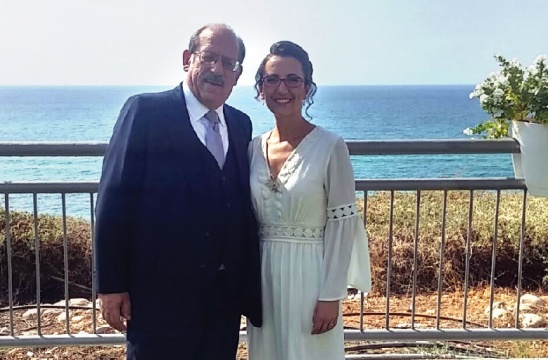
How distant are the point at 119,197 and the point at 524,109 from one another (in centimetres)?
185

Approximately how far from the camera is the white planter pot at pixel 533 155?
2.76 m

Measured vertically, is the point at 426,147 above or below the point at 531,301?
above

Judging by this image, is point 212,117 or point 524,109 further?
point 524,109

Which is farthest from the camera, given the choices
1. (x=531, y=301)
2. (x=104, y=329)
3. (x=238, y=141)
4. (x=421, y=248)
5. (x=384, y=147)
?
(x=421, y=248)

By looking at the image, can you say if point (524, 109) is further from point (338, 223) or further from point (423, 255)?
point (423, 255)

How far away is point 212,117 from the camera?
2191 mm

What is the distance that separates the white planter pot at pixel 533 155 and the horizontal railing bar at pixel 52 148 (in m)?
1.83

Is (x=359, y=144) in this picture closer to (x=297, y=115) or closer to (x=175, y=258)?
(x=297, y=115)

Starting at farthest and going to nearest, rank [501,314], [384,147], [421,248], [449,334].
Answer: [421,248] → [501,314] → [449,334] → [384,147]

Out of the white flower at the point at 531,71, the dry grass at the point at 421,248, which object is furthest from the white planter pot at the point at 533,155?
the dry grass at the point at 421,248

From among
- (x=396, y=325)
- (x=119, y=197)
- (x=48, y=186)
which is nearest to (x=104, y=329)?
(x=48, y=186)

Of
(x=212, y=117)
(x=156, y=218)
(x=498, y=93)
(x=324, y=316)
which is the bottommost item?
(x=324, y=316)

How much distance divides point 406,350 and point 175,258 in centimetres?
207

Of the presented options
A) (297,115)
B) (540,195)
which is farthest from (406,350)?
A: (297,115)
